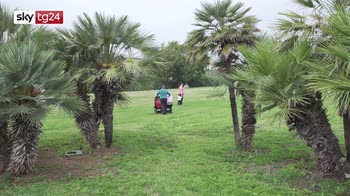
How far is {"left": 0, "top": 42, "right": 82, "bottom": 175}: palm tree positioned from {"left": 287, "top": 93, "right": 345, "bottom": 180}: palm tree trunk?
4004 millimetres

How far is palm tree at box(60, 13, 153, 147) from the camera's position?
7.73 meters

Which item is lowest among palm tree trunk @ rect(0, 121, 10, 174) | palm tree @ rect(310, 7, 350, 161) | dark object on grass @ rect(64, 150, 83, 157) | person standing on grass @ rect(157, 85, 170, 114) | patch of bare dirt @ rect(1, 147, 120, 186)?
patch of bare dirt @ rect(1, 147, 120, 186)

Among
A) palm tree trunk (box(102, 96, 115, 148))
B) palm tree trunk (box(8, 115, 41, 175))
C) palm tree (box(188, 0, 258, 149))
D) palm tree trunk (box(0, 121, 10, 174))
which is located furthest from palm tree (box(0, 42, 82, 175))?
palm tree (box(188, 0, 258, 149))

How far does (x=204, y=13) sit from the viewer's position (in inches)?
320

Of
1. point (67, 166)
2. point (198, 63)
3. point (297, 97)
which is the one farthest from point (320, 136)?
point (67, 166)

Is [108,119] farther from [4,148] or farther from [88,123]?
[4,148]

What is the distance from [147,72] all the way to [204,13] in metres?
1.96

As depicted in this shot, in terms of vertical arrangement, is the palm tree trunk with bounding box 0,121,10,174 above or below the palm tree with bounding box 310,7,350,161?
below

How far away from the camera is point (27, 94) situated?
593 cm

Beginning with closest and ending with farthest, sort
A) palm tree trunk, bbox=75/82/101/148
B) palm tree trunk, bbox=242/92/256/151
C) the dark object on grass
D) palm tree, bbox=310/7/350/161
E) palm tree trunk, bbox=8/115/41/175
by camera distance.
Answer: palm tree, bbox=310/7/350/161 → palm tree trunk, bbox=8/115/41/175 → palm tree trunk, bbox=242/92/256/151 → the dark object on grass → palm tree trunk, bbox=75/82/101/148

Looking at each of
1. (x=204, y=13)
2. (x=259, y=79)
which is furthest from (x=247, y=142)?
(x=204, y=13)

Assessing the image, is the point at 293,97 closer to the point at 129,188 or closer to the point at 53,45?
the point at 129,188

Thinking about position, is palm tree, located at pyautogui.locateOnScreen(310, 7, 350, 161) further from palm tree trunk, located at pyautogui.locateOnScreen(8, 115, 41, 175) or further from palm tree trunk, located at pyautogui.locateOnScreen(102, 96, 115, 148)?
palm tree trunk, located at pyautogui.locateOnScreen(102, 96, 115, 148)

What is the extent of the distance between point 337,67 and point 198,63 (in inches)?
165
